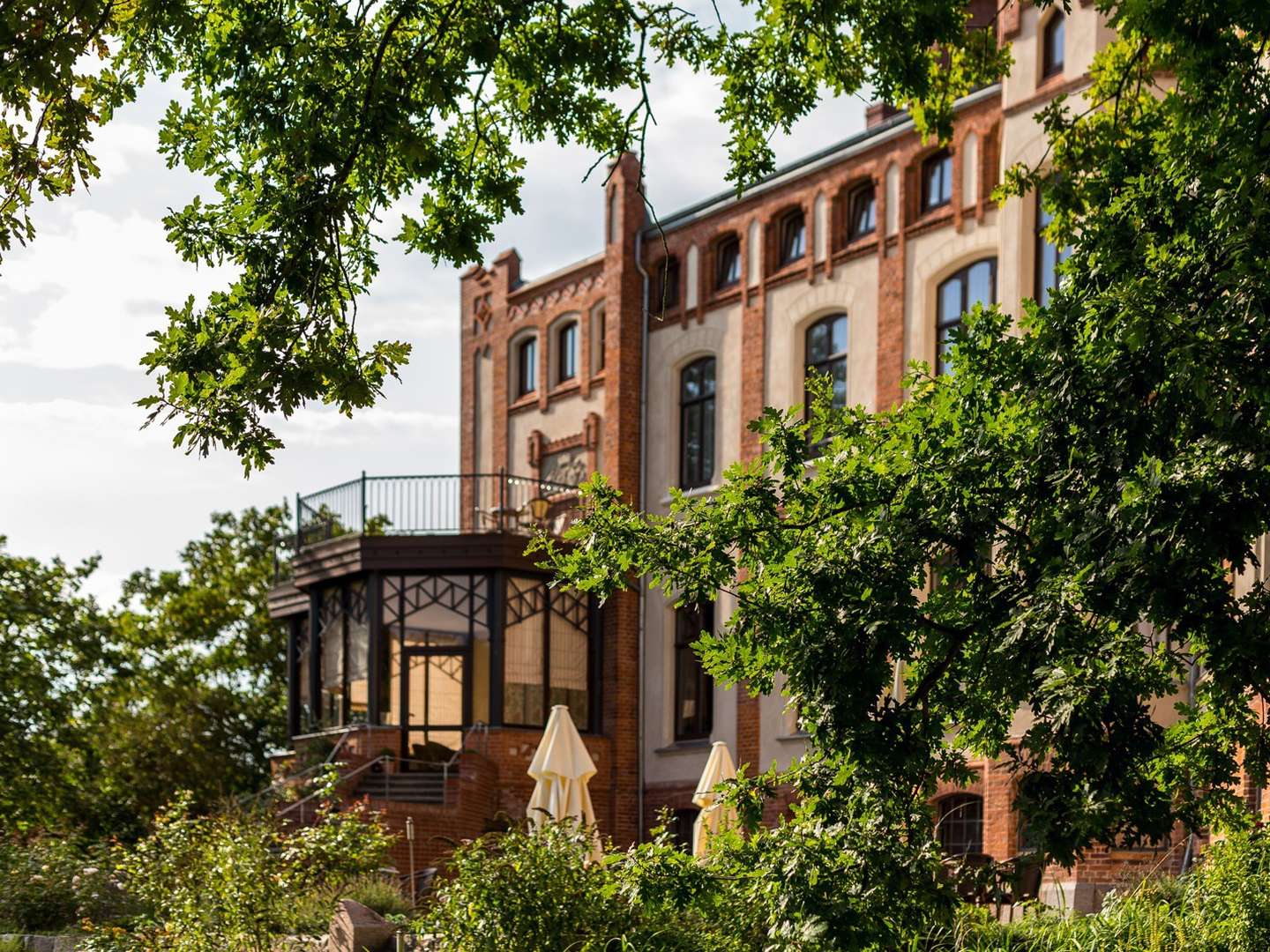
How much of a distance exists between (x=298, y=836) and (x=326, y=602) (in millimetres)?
10969

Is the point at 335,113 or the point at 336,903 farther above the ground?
the point at 335,113

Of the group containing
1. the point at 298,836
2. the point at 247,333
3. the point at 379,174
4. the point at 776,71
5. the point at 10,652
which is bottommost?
the point at 298,836

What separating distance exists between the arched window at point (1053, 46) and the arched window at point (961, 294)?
2.59m

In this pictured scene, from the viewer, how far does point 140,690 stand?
100ft

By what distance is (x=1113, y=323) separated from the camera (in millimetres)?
7969

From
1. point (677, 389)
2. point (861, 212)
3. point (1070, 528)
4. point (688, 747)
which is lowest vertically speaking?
point (688, 747)

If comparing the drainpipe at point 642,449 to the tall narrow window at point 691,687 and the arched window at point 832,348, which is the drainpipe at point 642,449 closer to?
the tall narrow window at point 691,687

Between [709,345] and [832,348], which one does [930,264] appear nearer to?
[832,348]

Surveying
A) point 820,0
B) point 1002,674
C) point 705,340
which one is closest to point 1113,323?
point 1002,674

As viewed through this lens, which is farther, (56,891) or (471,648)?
(471,648)

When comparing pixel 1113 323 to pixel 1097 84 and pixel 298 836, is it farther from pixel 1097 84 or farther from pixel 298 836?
pixel 298 836

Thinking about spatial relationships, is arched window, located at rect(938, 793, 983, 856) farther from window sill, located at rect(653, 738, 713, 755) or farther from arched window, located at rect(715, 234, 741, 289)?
arched window, located at rect(715, 234, 741, 289)

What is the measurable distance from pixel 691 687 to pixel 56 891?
12.0m

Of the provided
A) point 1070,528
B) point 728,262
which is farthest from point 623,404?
point 1070,528
